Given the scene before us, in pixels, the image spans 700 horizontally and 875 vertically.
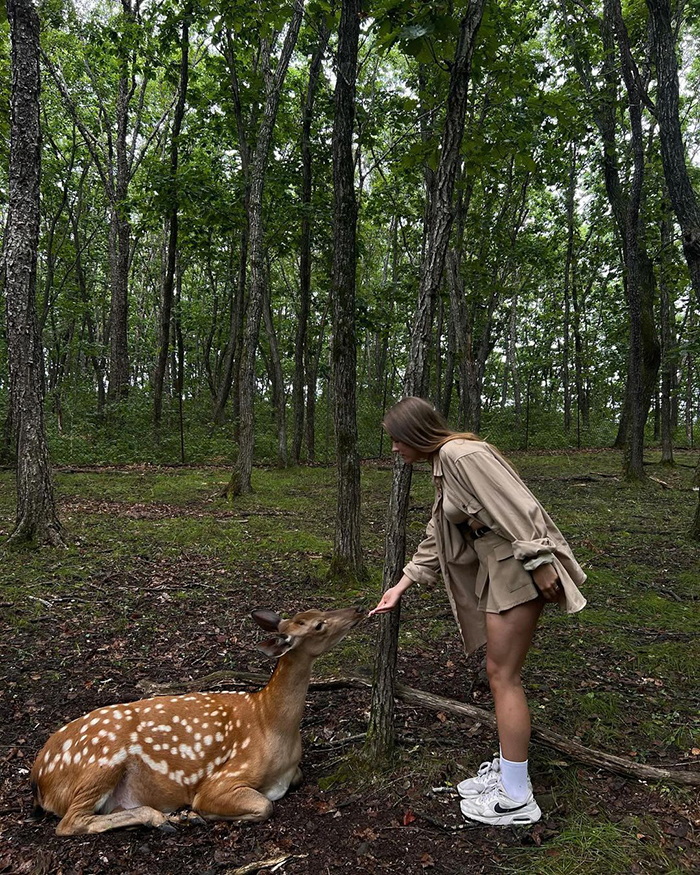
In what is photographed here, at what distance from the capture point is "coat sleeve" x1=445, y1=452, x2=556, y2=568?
2729mm

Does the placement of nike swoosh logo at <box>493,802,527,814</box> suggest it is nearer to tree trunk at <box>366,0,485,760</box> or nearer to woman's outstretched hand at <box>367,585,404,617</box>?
tree trunk at <box>366,0,485,760</box>

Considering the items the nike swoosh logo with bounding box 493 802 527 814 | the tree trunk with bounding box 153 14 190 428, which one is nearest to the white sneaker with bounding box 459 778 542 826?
the nike swoosh logo with bounding box 493 802 527 814

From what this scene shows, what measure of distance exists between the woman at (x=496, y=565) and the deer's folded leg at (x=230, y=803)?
3.38ft

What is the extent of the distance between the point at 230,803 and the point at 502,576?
5.93ft

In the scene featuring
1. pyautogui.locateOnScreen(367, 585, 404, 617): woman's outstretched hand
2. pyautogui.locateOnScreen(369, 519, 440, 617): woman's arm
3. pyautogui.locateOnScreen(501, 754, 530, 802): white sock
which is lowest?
pyautogui.locateOnScreen(501, 754, 530, 802): white sock

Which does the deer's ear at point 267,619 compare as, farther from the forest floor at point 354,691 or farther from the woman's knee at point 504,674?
the woman's knee at point 504,674

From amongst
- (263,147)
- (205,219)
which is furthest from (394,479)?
(205,219)

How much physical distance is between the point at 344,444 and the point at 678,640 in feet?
12.1

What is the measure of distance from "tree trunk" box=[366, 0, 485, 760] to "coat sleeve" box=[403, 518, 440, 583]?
0.45ft

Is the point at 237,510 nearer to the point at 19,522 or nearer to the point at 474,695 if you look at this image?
the point at 19,522

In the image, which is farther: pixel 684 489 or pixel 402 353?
pixel 402 353

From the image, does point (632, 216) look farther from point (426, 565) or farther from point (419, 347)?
point (426, 565)

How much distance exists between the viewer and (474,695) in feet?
14.0

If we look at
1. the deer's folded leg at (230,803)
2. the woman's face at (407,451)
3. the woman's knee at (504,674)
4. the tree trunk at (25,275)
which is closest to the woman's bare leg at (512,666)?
the woman's knee at (504,674)
